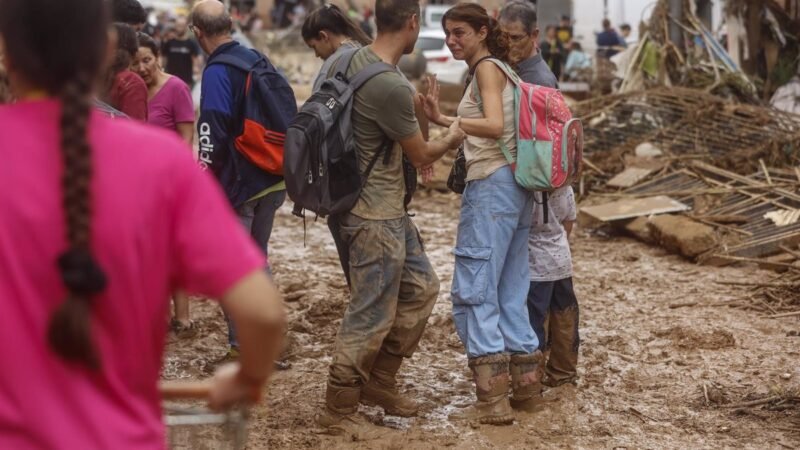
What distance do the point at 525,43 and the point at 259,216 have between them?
1.74 meters

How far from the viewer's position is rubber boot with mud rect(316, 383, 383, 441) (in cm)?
575

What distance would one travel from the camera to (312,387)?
257 inches

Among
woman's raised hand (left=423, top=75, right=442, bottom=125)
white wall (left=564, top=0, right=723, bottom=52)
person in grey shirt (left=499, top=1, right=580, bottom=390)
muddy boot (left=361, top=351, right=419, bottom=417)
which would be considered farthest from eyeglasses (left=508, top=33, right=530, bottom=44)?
white wall (left=564, top=0, right=723, bottom=52)

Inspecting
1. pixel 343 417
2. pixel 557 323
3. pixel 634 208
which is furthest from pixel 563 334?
pixel 634 208

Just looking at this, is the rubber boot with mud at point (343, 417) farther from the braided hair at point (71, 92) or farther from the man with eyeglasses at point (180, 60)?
the man with eyeglasses at point (180, 60)

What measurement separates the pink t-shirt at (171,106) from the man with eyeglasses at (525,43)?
191 centimetres

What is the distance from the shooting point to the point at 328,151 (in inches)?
217

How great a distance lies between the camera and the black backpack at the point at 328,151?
17.8 ft

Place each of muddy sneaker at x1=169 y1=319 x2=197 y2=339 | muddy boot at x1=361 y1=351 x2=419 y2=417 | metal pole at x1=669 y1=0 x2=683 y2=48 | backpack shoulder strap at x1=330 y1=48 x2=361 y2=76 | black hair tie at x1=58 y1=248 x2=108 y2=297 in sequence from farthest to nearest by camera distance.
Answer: metal pole at x1=669 y1=0 x2=683 y2=48 → muddy sneaker at x1=169 y1=319 x2=197 y2=339 → muddy boot at x1=361 y1=351 x2=419 y2=417 → backpack shoulder strap at x1=330 y1=48 x2=361 y2=76 → black hair tie at x1=58 y1=248 x2=108 y2=297

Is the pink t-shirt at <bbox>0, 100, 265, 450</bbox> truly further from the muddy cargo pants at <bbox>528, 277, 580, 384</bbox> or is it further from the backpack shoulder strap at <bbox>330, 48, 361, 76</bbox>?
the muddy cargo pants at <bbox>528, 277, 580, 384</bbox>

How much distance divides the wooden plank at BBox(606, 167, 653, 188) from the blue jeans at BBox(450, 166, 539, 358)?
644cm

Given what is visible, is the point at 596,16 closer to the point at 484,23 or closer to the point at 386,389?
the point at 484,23

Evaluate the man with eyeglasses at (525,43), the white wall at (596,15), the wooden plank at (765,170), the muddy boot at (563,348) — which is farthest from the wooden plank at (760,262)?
the white wall at (596,15)

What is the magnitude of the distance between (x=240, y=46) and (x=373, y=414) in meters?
2.13
